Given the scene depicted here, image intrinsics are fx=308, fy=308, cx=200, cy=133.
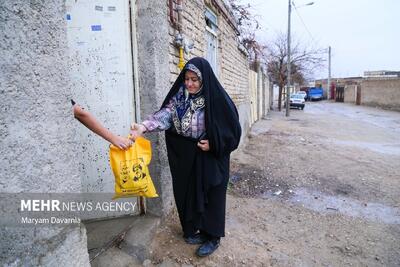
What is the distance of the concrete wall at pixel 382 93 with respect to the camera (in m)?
23.6

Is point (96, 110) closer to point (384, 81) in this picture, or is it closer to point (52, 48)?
point (52, 48)

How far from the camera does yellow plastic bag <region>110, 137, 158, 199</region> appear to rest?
2121 mm

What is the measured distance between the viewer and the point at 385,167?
20.4 ft

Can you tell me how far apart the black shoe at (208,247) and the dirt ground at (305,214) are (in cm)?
5

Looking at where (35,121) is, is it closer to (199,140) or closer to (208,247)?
(199,140)

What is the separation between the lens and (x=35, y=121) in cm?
149

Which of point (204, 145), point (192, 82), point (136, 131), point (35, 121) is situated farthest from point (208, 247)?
point (35, 121)

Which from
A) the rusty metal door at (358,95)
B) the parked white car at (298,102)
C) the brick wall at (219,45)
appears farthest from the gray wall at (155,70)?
the rusty metal door at (358,95)

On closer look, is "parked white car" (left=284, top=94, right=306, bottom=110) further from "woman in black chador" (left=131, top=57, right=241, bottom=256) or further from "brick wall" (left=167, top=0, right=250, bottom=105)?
"woman in black chador" (left=131, top=57, right=241, bottom=256)

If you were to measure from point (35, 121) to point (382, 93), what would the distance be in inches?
1146

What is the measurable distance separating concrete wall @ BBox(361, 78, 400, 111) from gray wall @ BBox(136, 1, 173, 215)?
24.3 meters

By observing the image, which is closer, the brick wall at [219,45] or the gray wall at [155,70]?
the gray wall at [155,70]

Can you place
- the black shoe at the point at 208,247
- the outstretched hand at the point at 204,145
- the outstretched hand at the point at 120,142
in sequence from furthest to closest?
the black shoe at the point at 208,247 → the outstretched hand at the point at 204,145 → the outstretched hand at the point at 120,142

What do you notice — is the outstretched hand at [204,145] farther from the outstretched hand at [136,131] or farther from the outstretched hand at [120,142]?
the outstretched hand at [120,142]
